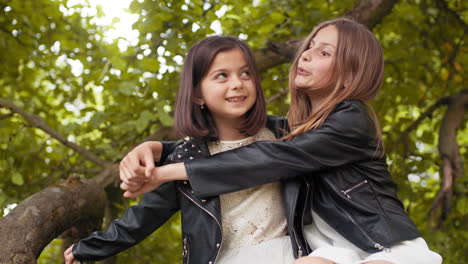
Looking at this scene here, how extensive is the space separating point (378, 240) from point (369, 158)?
34cm

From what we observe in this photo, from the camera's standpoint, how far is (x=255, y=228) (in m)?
1.99

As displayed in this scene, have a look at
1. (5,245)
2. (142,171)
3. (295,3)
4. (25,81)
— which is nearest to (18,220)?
(5,245)

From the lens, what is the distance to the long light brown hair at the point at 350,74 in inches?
80.3

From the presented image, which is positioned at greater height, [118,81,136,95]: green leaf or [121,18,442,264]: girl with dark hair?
[118,81,136,95]: green leaf

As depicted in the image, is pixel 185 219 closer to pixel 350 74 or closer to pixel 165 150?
pixel 165 150

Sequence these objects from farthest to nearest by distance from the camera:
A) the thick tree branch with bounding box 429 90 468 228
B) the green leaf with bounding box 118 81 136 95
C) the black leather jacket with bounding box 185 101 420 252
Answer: the thick tree branch with bounding box 429 90 468 228 < the green leaf with bounding box 118 81 136 95 < the black leather jacket with bounding box 185 101 420 252

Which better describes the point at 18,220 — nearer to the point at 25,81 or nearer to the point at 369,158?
the point at 369,158

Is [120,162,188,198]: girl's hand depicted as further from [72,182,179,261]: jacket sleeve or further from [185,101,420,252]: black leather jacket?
[72,182,179,261]: jacket sleeve

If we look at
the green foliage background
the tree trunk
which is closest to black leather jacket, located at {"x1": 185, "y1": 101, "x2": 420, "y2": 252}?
the tree trunk

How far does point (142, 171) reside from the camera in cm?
178

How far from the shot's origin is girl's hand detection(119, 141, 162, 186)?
1.77m

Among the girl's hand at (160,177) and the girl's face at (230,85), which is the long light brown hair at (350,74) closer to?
the girl's face at (230,85)

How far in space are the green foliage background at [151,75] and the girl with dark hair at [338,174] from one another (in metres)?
0.90

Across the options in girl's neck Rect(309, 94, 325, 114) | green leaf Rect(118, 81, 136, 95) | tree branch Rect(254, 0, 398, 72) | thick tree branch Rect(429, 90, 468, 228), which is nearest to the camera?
girl's neck Rect(309, 94, 325, 114)
